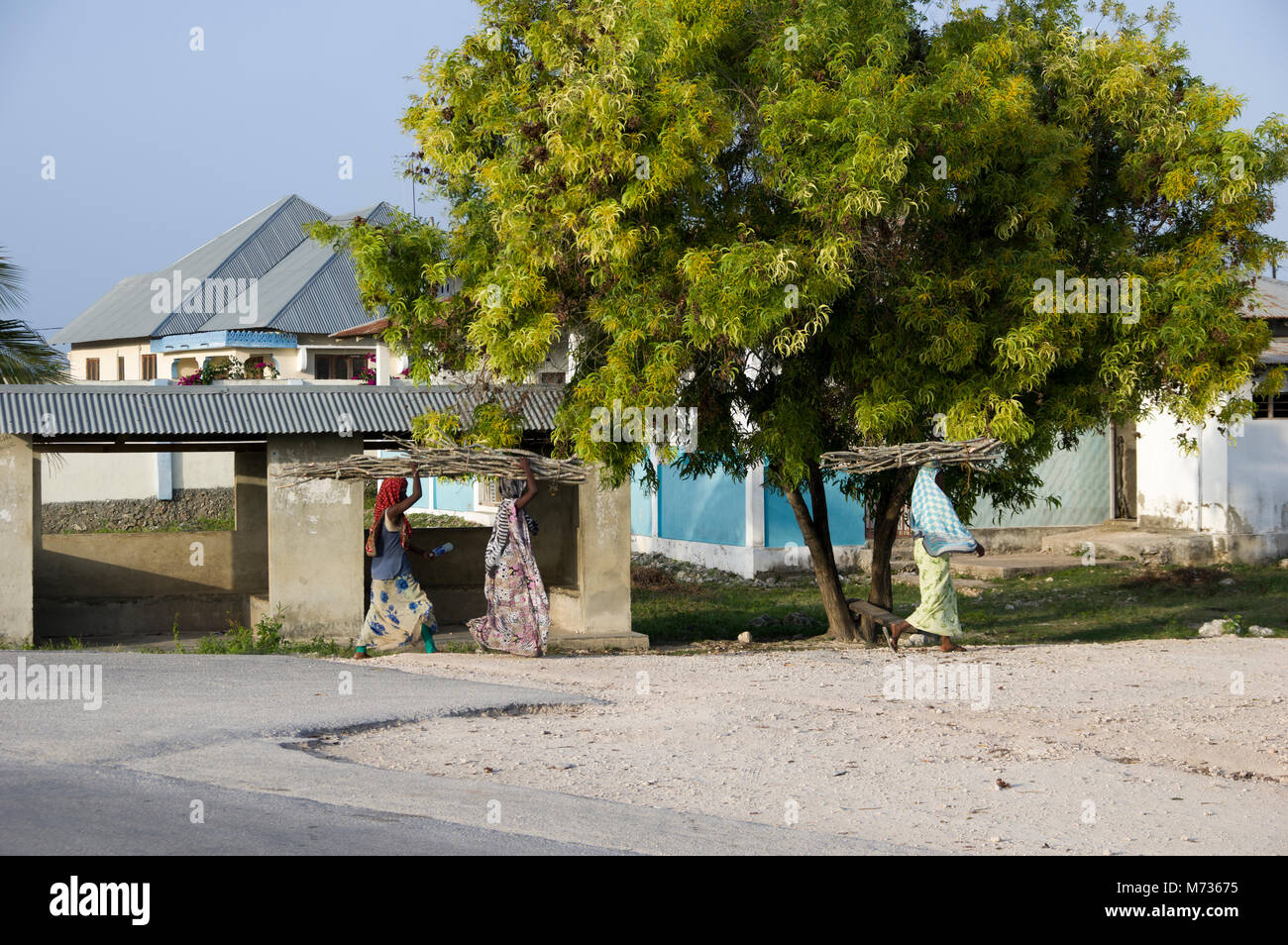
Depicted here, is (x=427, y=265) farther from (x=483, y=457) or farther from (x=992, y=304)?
(x=992, y=304)

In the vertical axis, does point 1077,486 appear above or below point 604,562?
above

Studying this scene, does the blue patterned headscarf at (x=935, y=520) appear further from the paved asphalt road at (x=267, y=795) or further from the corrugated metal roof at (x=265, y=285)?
the corrugated metal roof at (x=265, y=285)

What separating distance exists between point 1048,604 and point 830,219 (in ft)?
32.6

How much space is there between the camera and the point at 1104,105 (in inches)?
489

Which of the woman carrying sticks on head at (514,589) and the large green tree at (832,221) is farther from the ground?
the large green tree at (832,221)

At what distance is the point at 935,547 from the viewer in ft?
38.0

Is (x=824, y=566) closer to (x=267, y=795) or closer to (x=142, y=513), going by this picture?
(x=267, y=795)

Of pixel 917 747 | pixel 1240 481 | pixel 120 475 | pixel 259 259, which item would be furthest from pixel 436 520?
pixel 917 747

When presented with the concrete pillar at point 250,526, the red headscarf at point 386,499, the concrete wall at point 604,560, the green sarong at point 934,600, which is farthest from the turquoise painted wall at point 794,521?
the red headscarf at point 386,499

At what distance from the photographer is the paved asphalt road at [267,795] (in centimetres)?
565

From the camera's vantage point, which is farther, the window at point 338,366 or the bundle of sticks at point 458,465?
the window at point 338,366

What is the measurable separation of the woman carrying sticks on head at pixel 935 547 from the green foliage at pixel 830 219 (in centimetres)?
66
